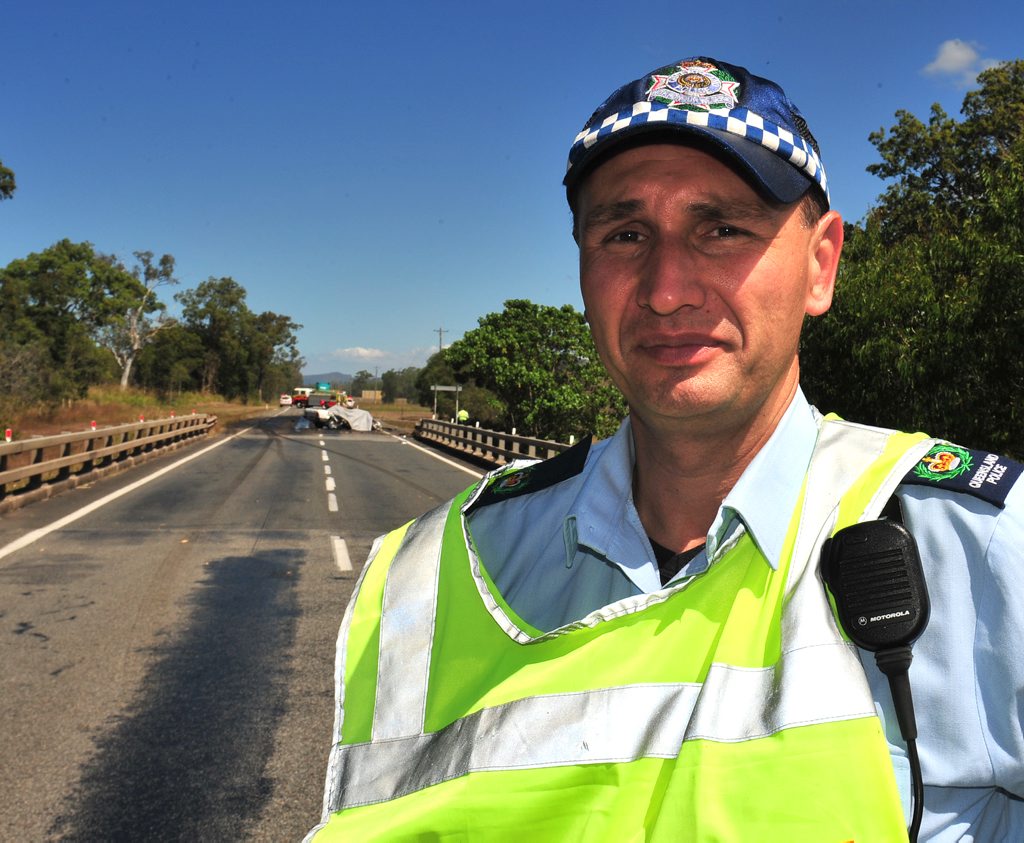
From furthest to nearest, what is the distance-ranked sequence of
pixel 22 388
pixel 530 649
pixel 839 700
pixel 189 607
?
pixel 22 388, pixel 189 607, pixel 530 649, pixel 839 700

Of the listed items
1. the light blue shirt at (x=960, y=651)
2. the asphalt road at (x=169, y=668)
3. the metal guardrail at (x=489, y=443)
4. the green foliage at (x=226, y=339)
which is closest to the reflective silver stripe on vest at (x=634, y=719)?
the light blue shirt at (x=960, y=651)

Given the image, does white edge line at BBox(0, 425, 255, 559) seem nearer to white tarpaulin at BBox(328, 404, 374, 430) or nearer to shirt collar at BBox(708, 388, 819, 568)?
shirt collar at BBox(708, 388, 819, 568)

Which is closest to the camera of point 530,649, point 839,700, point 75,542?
point 839,700

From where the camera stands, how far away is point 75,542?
1058cm

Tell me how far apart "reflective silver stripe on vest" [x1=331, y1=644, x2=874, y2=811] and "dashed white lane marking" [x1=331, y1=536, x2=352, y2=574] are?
333 inches

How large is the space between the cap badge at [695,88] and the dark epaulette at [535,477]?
722 mm

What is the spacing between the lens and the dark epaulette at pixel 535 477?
1879 millimetres

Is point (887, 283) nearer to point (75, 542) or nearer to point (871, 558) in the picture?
point (75, 542)

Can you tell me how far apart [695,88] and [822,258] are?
1.41 feet

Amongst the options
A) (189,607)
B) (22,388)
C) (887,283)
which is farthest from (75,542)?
(22,388)

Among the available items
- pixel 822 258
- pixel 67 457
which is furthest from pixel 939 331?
pixel 67 457

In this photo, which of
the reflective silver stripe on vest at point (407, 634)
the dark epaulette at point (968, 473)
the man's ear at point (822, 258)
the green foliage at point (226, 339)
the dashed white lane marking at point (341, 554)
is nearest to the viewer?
the dark epaulette at point (968, 473)

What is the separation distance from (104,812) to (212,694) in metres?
1.65

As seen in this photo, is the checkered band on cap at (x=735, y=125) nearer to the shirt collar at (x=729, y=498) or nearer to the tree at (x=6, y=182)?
the shirt collar at (x=729, y=498)
